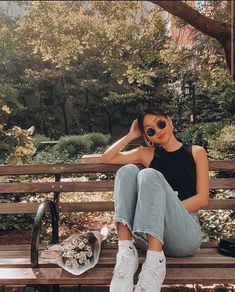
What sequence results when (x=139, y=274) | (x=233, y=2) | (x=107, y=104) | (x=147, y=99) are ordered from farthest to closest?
(x=107, y=104) → (x=147, y=99) → (x=233, y=2) → (x=139, y=274)

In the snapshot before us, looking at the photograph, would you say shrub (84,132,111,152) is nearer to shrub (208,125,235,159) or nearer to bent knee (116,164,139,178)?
shrub (208,125,235,159)

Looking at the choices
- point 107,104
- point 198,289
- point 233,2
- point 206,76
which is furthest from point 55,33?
point 107,104

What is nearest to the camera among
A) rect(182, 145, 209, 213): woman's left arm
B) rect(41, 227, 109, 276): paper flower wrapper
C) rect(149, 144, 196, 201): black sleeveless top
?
rect(41, 227, 109, 276): paper flower wrapper

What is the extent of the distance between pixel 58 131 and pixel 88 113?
7.28ft

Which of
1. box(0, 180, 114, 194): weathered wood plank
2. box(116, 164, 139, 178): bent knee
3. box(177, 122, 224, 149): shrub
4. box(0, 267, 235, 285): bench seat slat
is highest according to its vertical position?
box(177, 122, 224, 149): shrub

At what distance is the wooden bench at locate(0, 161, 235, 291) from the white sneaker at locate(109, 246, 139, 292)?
4.6 inches

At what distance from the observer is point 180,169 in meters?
3.20

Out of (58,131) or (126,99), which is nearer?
(126,99)

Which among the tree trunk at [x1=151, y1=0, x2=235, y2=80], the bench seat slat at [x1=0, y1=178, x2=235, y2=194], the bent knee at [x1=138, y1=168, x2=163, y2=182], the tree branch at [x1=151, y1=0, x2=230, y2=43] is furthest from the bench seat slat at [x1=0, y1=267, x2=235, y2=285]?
the tree branch at [x1=151, y1=0, x2=230, y2=43]

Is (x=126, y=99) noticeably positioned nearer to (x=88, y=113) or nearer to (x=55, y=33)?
(x=88, y=113)

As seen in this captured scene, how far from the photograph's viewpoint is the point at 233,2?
5191 mm

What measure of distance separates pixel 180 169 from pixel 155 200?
0.65m

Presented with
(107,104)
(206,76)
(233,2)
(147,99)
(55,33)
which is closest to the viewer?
(233,2)

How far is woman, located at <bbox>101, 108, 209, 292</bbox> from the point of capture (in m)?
2.51
